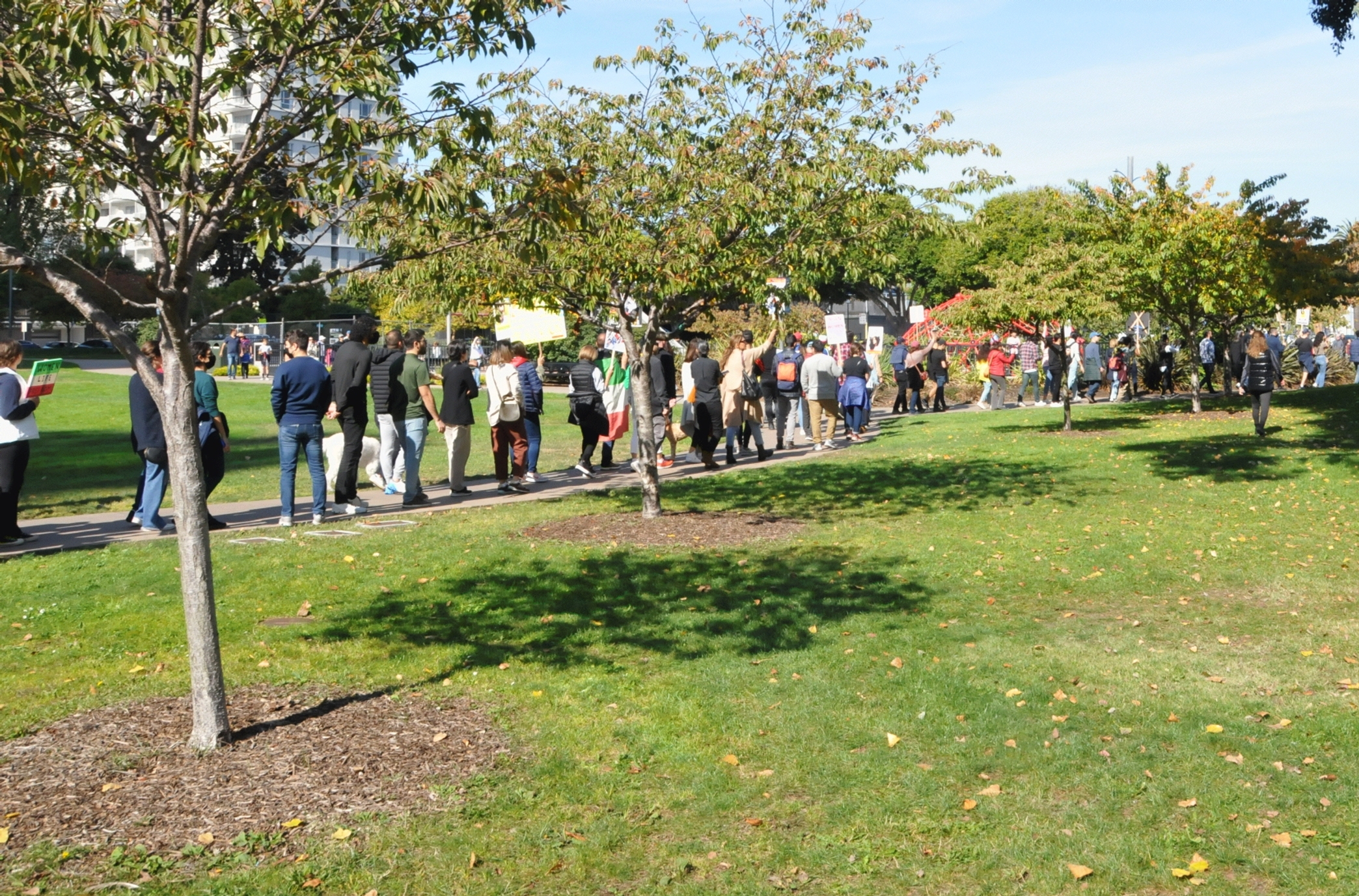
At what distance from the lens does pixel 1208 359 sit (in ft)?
104

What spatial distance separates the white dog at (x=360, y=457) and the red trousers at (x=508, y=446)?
4.22 feet

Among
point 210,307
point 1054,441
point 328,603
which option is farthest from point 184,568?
point 210,307

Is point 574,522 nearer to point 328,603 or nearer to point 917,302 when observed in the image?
point 328,603

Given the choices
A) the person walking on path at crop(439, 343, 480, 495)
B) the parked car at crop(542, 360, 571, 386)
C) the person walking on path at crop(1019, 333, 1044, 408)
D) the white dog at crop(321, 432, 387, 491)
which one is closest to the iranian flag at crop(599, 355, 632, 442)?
the person walking on path at crop(439, 343, 480, 495)

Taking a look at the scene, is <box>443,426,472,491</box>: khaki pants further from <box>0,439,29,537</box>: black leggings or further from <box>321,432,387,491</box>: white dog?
<box>0,439,29,537</box>: black leggings

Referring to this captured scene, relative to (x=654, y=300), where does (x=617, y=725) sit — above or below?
below

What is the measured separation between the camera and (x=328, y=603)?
869cm

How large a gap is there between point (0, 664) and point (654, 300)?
6343 mm

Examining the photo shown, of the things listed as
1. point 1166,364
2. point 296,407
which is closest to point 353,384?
point 296,407

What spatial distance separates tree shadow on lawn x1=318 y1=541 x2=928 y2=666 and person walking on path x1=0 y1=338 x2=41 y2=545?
4.08m

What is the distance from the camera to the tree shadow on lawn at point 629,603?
305 inches

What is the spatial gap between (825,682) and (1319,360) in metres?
31.5

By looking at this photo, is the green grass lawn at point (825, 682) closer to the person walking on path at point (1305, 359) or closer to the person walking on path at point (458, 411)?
the person walking on path at point (458, 411)

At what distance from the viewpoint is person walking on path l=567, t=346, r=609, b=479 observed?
1634 centimetres
